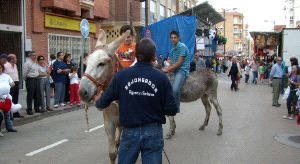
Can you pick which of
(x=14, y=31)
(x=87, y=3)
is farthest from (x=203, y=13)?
(x=14, y=31)

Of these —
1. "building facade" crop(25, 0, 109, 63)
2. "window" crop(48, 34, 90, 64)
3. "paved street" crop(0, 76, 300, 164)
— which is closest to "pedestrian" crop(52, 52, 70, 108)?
"paved street" crop(0, 76, 300, 164)

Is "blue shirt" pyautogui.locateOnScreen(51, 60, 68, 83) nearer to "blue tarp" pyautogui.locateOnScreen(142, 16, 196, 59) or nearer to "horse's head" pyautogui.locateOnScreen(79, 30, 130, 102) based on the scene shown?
"blue tarp" pyautogui.locateOnScreen(142, 16, 196, 59)

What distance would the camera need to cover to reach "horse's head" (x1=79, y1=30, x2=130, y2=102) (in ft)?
15.4

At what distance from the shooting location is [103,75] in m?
4.95

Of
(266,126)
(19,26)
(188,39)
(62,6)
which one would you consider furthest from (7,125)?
(188,39)

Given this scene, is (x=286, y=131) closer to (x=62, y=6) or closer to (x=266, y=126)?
(x=266, y=126)

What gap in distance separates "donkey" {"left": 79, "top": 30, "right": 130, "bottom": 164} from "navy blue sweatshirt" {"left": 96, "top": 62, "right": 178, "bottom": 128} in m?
0.83

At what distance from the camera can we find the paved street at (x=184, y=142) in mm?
6992

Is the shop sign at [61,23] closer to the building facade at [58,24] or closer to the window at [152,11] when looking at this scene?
the building facade at [58,24]

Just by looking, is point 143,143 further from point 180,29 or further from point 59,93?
point 180,29

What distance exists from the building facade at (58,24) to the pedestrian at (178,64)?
34.2 ft

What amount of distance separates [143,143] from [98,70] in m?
1.35

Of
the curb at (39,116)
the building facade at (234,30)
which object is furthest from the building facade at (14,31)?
the building facade at (234,30)

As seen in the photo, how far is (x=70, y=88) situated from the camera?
14.7 meters
